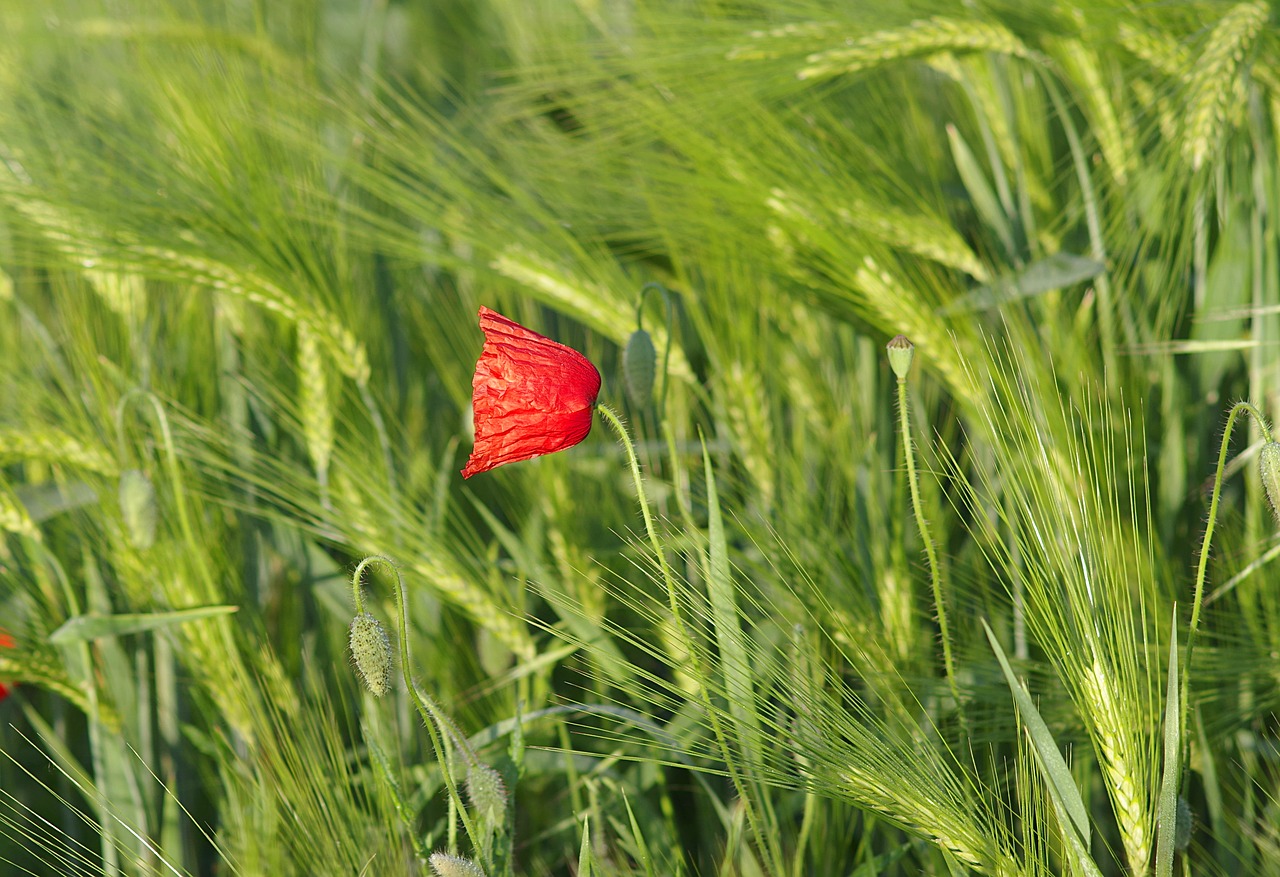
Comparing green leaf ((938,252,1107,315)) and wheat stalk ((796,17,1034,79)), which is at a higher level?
wheat stalk ((796,17,1034,79))

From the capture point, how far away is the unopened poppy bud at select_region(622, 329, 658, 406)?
26.5 inches

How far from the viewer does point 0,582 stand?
877 mm

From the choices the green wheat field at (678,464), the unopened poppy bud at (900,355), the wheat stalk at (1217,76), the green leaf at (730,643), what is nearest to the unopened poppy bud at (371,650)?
the green wheat field at (678,464)

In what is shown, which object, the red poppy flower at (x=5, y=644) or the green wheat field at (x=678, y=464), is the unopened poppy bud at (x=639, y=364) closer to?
the green wheat field at (x=678, y=464)

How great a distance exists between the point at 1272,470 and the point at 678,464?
354 millimetres

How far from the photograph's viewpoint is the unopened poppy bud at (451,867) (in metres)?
0.52

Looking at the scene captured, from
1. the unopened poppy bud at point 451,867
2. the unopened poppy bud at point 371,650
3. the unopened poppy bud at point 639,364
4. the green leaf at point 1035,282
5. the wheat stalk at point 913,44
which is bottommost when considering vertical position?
the unopened poppy bud at point 451,867

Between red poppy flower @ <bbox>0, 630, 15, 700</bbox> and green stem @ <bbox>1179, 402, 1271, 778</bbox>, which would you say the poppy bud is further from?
green stem @ <bbox>1179, 402, 1271, 778</bbox>

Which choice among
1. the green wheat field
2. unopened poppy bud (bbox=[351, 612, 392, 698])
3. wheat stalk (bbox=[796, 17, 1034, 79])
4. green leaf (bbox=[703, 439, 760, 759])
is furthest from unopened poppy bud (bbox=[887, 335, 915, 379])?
wheat stalk (bbox=[796, 17, 1034, 79])

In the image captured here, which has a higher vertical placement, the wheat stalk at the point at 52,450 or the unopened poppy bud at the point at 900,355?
the unopened poppy bud at the point at 900,355

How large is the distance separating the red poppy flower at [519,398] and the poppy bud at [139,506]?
305 mm

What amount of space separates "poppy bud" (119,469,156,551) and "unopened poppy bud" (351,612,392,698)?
0.27m

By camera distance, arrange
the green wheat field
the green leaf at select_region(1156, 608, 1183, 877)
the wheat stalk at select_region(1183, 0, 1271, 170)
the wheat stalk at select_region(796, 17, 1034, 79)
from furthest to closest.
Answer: the wheat stalk at select_region(796, 17, 1034, 79) < the wheat stalk at select_region(1183, 0, 1271, 170) < the green wheat field < the green leaf at select_region(1156, 608, 1183, 877)

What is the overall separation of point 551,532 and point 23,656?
40 centimetres
